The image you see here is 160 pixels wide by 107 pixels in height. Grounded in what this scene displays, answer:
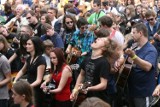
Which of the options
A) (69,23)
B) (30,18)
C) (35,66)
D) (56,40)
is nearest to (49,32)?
(56,40)

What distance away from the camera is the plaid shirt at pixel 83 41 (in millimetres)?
7957

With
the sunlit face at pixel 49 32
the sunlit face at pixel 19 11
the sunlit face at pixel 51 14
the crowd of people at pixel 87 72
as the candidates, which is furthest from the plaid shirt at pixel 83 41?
the sunlit face at pixel 19 11

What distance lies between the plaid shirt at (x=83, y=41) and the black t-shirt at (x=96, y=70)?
200cm

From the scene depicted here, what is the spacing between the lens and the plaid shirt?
7.96 meters

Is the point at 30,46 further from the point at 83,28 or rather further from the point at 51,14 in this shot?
the point at 51,14

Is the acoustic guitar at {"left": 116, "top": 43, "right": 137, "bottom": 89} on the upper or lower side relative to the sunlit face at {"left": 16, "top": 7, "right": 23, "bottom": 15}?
upper

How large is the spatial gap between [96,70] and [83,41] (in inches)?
94.8

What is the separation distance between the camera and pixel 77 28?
8.70 meters

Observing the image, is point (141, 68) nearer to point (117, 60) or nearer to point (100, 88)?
point (117, 60)

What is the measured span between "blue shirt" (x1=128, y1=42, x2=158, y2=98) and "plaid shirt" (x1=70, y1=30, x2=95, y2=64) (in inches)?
69.8

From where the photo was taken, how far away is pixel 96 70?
18.8 ft

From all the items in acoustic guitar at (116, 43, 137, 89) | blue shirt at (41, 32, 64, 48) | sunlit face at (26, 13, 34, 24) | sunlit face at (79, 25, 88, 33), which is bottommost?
sunlit face at (26, 13, 34, 24)

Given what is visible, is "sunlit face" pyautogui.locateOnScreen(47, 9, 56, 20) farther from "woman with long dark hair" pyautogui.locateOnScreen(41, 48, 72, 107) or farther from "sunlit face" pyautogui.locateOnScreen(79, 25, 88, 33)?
"woman with long dark hair" pyautogui.locateOnScreen(41, 48, 72, 107)

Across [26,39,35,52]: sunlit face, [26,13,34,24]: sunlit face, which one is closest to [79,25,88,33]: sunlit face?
[26,39,35,52]: sunlit face
